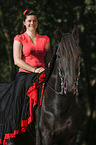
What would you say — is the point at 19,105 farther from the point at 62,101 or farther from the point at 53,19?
the point at 53,19

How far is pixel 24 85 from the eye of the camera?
14.1 ft

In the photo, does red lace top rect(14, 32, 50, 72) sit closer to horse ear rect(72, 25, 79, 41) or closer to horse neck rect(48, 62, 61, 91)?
horse neck rect(48, 62, 61, 91)

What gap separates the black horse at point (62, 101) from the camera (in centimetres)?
363

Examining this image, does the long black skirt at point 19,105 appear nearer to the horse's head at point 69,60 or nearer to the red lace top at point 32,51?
the red lace top at point 32,51

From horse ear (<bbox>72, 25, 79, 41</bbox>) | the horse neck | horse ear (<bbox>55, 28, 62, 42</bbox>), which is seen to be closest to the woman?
the horse neck

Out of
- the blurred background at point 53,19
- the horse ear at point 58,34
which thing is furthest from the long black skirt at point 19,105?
the blurred background at point 53,19

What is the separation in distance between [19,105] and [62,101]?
85 cm

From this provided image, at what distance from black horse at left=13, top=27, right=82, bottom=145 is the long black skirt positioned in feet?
0.54

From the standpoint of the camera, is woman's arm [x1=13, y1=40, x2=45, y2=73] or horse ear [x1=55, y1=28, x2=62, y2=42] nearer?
horse ear [x1=55, y1=28, x2=62, y2=42]

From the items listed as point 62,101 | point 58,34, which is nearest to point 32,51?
point 58,34

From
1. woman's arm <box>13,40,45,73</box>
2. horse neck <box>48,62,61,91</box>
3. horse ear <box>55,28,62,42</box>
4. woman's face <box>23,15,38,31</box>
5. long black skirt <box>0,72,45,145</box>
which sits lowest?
long black skirt <box>0,72,45,145</box>

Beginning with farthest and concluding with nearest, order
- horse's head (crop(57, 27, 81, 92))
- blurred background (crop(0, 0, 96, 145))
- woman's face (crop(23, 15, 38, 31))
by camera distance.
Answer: blurred background (crop(0, 0, 96, 145))
woman's face (crop(23, 15, 38, 31))
horse's head (crop(57, 27, 81, 92))

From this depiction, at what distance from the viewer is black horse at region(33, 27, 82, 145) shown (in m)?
3.63

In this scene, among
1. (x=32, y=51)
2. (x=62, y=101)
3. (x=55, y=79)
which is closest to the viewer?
(x=62, y=101)
